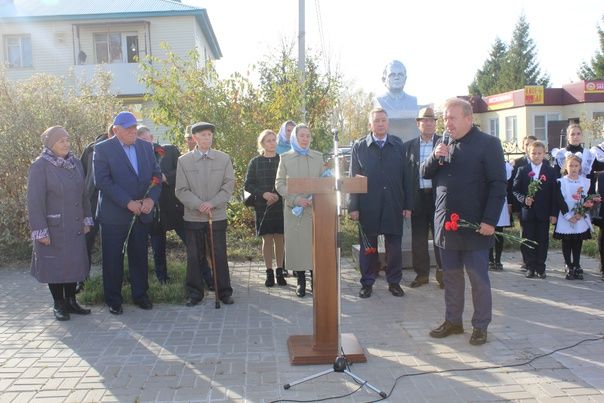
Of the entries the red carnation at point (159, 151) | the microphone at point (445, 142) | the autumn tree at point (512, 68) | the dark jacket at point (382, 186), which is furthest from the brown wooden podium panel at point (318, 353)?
the autumn tree at point (512, 68)

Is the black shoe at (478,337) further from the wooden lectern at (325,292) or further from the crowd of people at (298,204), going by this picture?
the wooden lectern at (325,292)

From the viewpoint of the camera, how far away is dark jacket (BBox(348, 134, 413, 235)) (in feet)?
21.4

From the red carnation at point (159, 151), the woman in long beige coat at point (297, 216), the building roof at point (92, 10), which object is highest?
the building roof at point (92, 10)

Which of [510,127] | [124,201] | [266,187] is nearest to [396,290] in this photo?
[266,187]

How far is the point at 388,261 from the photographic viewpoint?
6.69 m

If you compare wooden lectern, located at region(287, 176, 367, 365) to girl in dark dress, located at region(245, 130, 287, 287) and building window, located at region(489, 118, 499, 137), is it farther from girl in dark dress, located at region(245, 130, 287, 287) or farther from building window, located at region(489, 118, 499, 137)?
building window, located at region(489, 118, 499, 137)

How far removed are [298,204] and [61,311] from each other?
2.67m

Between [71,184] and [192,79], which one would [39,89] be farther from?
[71,184]

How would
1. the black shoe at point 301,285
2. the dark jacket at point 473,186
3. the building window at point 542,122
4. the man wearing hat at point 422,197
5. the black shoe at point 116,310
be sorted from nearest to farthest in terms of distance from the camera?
the dark jacket at point 473,186 → the black shoe at point 116,310 → the black shoe at point 301,285 → the man wearing hat at point 422,197 → the building window at point 542,122

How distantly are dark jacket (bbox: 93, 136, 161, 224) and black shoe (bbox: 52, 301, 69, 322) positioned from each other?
930 millimetres

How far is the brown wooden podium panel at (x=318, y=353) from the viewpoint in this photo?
455 centimetres

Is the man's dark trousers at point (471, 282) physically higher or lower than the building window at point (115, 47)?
lower

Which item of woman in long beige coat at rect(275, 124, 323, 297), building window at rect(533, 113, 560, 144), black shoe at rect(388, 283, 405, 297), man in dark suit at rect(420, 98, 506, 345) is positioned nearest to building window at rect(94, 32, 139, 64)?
woman in long beige coat at rect(275, 124, 323, 297)

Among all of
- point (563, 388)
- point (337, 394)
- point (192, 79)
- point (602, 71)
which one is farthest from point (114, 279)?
point (602, 71)
